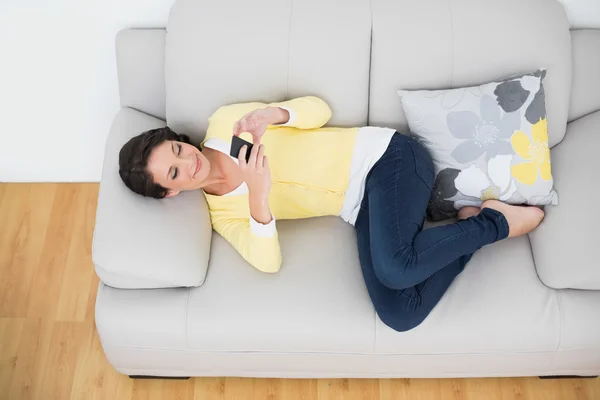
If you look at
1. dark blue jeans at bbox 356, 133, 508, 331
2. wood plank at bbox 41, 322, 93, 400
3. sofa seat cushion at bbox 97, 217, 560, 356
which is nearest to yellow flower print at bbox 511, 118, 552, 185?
dark blue jeans at bbox 356, 133, 508, 331

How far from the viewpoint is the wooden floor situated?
2031mm

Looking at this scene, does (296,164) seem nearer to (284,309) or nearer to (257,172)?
(257,172)

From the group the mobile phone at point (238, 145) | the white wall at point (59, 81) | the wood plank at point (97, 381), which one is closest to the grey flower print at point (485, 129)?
the mobile phone at point (238, 145)

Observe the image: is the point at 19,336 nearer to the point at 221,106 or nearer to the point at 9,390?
the point at 9,390

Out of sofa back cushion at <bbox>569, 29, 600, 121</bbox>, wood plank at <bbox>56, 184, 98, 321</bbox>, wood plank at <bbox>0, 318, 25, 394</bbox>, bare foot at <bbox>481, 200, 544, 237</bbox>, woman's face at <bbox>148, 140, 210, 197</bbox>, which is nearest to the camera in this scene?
woman's face at <bbox>148, 140, 210, 197</bbox>

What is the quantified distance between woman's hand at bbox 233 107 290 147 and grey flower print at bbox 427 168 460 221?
523 mm

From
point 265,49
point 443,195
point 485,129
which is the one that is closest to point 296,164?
point 265,49

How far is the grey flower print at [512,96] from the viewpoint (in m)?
1.84

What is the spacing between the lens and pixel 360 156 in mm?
1917

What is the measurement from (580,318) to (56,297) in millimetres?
1739

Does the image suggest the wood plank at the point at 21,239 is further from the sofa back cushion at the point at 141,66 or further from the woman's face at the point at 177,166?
the woman's face at the point at 177,166

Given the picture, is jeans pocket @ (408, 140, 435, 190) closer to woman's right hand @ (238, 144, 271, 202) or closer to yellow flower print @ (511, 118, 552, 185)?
yellow flower print @ (511, 118, 552, 185)

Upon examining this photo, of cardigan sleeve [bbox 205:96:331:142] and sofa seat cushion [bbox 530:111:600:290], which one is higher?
cardigan sleeve [bbox 205:96:331:142]

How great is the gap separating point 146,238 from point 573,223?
1.20 meters
